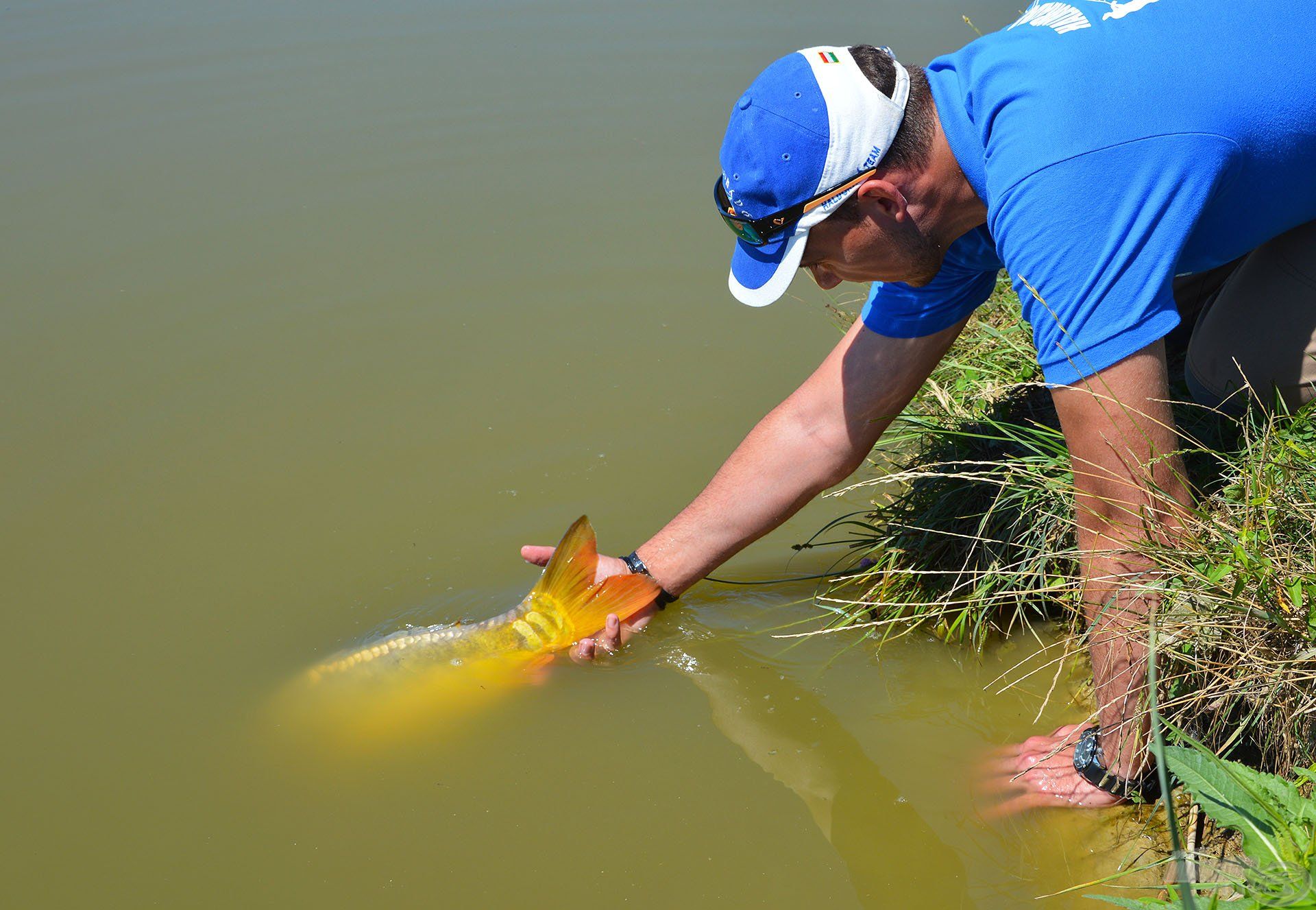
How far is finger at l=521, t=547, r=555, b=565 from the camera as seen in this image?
9.83 feet

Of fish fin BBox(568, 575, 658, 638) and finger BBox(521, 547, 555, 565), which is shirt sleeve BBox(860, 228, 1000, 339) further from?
finger BBox(521, 547, 555, 565)

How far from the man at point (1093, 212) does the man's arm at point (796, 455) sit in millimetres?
136

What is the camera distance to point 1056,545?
2.54 meters

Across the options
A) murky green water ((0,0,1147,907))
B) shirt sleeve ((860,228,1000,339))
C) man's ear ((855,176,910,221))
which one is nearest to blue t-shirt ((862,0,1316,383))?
man's ear ((855,176,910,221))

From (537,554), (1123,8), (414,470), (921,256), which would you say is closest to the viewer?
(1123,8)

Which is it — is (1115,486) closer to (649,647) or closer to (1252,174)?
(1252,174)

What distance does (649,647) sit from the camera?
9.77 feet

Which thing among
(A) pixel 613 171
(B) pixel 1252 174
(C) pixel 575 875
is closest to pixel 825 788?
(C) pixel 575 875

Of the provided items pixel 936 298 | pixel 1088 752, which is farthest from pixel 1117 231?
pixel 1088 752

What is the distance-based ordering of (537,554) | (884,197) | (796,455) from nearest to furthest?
(884,197) → (796,455) → (537,554)

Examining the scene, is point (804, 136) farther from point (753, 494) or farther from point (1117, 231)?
point (753, 494)

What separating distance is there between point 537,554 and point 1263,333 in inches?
74.7

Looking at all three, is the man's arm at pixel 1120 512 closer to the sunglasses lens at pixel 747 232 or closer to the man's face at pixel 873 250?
the man's face at pixel 873 250

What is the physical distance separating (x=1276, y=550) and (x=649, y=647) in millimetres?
1592
